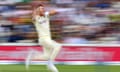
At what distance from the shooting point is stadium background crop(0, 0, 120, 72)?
10.5 meters

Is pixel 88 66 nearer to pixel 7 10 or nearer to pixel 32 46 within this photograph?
pixel 32 46

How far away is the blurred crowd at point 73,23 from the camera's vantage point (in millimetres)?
11203

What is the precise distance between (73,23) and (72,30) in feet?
0.97

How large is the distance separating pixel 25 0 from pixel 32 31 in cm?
139

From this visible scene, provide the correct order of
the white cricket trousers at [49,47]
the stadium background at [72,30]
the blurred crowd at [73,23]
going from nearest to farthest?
the white cricket trousers at [49,47]
the stadium background at [72,30]
the blurred crowd at [73,23]

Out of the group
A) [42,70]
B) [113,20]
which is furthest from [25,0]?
[42,70]

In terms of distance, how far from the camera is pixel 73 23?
1155 centimetres

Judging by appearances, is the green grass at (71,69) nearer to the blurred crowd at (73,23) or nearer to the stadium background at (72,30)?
the stadium background at (72,30)

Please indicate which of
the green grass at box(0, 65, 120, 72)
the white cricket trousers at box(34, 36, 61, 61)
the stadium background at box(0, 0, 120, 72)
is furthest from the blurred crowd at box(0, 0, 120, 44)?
the white cricket trousers at box(34, 36, 61, 61)

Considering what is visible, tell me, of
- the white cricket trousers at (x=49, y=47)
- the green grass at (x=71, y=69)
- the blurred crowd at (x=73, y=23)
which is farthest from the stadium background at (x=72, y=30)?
the white cricket trousers at (x=49, y=47)

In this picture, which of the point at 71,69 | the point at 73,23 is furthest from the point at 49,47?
the point at 73,23

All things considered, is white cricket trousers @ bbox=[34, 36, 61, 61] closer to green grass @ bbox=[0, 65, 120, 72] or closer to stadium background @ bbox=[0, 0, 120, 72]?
green grass @ bbox=[0, 65, 120, 72]

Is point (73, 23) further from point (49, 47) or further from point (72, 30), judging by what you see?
point (49, 47)

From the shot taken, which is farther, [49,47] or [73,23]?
[73,23]
